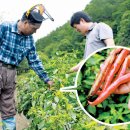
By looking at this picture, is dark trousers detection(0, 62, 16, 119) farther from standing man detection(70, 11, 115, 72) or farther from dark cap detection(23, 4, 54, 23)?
standing man detection(70, 11, 115, 72)

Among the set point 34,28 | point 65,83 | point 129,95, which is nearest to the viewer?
point 129,95

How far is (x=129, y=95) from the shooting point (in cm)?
150

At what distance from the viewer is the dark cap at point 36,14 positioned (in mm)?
3561

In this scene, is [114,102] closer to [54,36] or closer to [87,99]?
[87,99]

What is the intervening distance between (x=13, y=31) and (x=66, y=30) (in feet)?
127

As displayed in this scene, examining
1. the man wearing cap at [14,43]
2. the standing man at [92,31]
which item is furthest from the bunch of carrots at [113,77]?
the man wearing cap at [14,43]

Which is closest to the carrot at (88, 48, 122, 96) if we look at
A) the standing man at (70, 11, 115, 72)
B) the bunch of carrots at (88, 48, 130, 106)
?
the bunch of carrots at (88, 48, 130, 106)

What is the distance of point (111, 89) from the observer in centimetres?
146

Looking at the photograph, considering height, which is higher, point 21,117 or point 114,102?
point 114,102

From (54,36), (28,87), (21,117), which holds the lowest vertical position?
(21,117)

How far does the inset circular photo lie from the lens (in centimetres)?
147

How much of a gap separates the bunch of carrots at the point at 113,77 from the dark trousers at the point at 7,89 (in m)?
2.30

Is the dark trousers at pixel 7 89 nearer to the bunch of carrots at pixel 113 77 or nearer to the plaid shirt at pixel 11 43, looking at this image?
the plaid shirt at pixel 11 43

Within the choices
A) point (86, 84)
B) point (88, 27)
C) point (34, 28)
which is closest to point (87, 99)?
point (86, 84)
